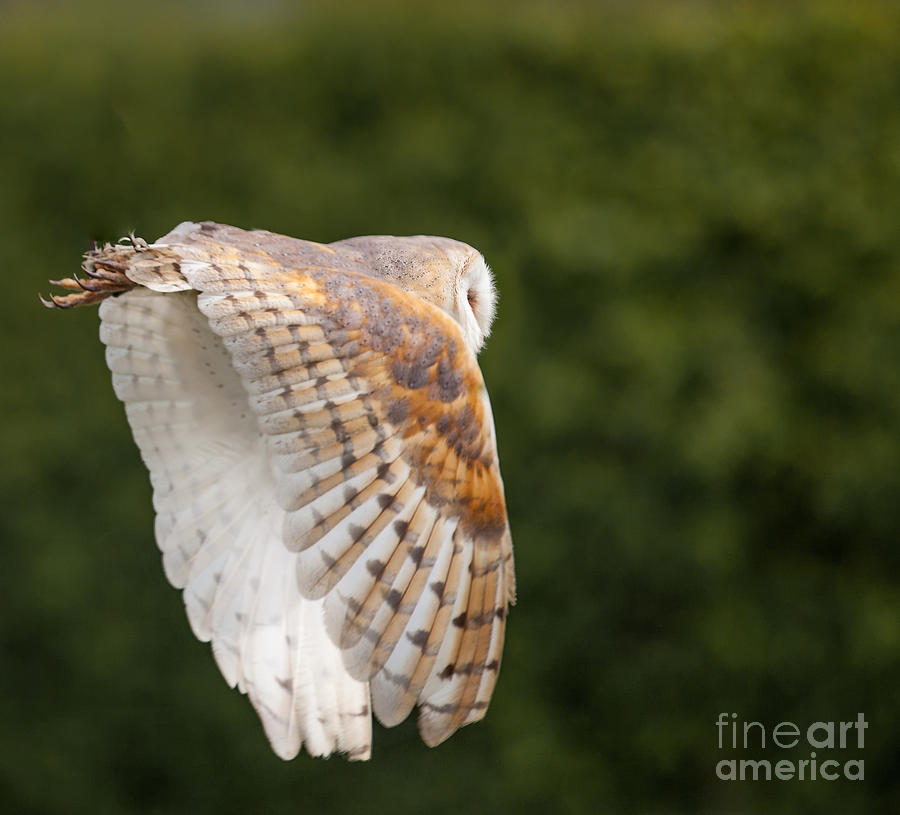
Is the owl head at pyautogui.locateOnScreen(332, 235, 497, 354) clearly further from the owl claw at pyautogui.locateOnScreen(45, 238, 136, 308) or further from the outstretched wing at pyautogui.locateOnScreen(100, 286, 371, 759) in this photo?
the owl claw at pyautogui.locateOnScreen(45, 238, 136, 308)

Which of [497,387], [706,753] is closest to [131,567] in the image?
[497,387]

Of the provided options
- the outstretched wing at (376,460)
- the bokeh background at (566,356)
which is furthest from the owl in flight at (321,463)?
the bokeh background at (566,356)

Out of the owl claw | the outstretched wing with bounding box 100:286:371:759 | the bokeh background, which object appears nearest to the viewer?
the owl claw

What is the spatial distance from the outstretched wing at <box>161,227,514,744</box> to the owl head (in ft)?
0.41

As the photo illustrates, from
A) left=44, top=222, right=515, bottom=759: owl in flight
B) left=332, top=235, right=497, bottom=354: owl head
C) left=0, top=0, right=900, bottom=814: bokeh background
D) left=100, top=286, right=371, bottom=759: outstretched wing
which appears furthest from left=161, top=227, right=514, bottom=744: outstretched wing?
left=0, top=0, right=900, bottom=814: bokeh background

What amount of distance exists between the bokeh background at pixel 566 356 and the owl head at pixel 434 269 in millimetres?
1856

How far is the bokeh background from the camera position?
4070mm

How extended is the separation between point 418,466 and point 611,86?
259 centimetres

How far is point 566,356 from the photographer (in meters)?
4.21

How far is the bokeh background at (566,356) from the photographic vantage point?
4.07 metres

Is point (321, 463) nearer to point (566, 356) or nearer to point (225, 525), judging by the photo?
point (225, 525)

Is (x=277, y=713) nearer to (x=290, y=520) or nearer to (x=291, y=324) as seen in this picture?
(x=290, y=520)

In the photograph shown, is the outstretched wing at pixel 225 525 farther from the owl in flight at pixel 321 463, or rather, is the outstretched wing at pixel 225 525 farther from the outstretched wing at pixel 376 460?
the outstretched wing at pixel 376 460

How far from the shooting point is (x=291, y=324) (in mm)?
1822
